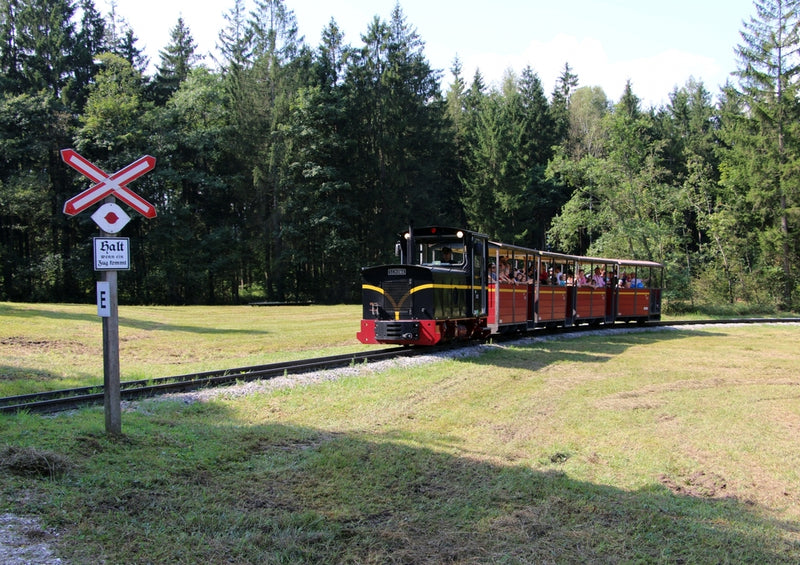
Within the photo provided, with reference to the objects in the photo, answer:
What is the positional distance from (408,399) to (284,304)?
103ft

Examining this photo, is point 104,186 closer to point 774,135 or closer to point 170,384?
point 170,384

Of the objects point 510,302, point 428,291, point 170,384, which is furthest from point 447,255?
point 170,384

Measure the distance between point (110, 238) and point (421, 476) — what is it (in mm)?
4055

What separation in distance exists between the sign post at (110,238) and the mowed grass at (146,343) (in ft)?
15.3

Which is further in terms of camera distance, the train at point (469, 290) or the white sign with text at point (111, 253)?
the train at point (469, 290)

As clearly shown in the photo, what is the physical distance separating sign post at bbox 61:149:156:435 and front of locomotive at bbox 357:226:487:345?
8141 millimetres

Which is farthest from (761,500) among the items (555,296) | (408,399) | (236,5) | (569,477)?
(236,5)

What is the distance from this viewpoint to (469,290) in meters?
16.0

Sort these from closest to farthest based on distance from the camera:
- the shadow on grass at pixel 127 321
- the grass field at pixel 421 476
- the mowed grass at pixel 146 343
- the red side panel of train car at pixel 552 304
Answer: the grass field at pixel 421 476
the mowed grass at pixel 146 343
the red side panel of train car at pixel 552 304
the shadow on grass at pixel 127 321

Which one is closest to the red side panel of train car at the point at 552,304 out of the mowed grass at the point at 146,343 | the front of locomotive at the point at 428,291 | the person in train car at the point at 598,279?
A: the person in train car at the point at 598,279

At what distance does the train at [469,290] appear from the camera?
14172mm

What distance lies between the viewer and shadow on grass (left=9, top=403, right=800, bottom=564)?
432 centimetres

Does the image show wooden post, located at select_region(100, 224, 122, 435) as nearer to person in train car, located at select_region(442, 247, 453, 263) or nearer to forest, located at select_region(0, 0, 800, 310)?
person in train car, located at select_region(442, 247, 453, 263)

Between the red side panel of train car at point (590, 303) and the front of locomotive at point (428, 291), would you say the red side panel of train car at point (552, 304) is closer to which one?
the red side panel of train car at point (590, 303)
